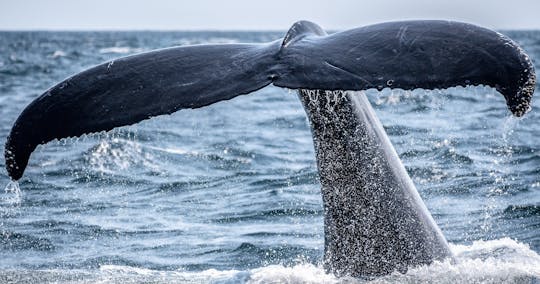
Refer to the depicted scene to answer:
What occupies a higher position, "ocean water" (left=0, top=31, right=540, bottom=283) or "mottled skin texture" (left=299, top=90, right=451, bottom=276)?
"mottled skin texture" (left=299, top=90, right=451, bottom=276)

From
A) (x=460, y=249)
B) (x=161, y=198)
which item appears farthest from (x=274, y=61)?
(x=161, y=198)

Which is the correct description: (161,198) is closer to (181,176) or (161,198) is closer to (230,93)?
(181,176)

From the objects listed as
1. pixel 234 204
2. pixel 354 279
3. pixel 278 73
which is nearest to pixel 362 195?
pixel 354 279

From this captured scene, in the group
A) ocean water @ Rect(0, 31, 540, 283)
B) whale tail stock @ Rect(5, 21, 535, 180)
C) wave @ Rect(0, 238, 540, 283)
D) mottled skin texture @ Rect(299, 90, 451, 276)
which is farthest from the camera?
ocean water @ Rect(0, 31, 540, 283)

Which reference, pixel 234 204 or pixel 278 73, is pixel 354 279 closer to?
pixel 278 73

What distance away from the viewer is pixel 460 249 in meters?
6.74

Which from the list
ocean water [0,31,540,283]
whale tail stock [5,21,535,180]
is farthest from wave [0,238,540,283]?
whale tail stock [5,21,535,180]

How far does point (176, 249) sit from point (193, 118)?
9.91 m

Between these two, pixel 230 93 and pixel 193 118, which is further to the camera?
pixel 193 118

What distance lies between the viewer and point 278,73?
381cm

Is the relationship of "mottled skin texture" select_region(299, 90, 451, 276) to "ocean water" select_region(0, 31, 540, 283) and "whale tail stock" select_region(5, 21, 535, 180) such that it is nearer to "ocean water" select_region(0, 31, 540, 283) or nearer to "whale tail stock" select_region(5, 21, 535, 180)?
"ocean water" select_region(0, 31, 540, 283)

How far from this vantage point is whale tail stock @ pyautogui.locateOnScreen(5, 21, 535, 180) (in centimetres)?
357

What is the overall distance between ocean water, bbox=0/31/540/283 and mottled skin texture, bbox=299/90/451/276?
0.12 m

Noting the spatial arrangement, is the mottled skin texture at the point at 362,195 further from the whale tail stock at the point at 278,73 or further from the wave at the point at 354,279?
the whale tail stock at the point at 278,73
